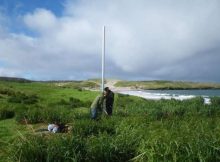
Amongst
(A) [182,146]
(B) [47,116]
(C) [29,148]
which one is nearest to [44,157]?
(C) [29,148]

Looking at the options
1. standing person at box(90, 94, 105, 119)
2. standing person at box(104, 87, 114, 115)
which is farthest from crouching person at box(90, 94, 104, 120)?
standing person at box(104, 87, 114, 115)

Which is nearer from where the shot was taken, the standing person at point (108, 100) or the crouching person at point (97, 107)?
the crouching person at point (97, 107)

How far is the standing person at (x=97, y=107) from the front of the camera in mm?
17375

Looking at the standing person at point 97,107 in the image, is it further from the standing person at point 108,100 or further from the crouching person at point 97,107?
the standing person at point 108,100

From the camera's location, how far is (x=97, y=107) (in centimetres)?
1770

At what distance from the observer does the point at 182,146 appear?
884 centimetres

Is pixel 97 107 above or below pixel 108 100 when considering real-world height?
below

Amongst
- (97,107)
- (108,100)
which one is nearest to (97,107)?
(97,107)

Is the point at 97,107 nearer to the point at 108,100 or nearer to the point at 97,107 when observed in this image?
the point at 97,107

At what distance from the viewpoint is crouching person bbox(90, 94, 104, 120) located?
56.9ft

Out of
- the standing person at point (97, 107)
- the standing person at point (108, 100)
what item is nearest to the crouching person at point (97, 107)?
the standing person at point (97, 107)

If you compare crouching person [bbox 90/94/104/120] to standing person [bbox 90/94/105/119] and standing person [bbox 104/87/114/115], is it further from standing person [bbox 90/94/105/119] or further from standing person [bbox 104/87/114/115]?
standing person [bbox 104/87/114/115]

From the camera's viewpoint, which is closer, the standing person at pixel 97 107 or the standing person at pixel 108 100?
the standing person at pixel 97 107

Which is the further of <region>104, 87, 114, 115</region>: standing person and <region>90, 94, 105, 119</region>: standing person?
<region>104, 87, 114, 115</region>: standing person
